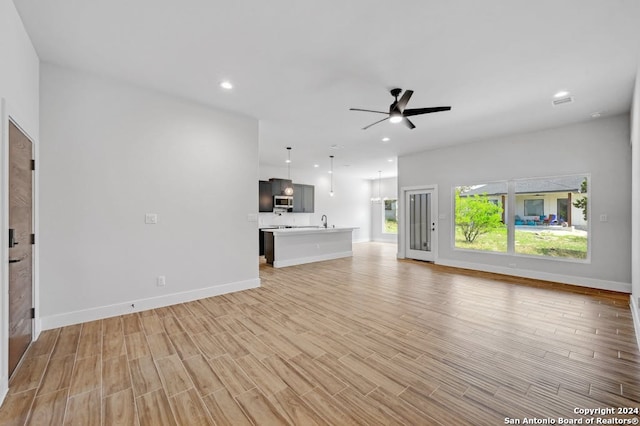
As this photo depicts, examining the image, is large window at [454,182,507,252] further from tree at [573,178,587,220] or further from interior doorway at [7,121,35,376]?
interior doorway at [7,121,35,376]

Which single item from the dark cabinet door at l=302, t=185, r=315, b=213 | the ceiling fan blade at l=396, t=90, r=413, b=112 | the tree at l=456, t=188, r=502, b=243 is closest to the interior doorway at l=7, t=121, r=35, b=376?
the ceiling fan blade at l=396, t=90, r=413, b=112

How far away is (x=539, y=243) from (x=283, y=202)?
6804mm

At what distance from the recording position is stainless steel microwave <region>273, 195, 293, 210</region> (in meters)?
8.89

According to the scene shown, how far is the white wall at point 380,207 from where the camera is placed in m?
11.9

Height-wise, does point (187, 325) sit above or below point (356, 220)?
below

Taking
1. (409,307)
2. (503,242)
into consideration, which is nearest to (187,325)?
(409,307)

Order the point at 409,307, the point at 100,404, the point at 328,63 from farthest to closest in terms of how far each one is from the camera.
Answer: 1. the point at 409,307
2. the point at 328,63
3. the point at 100,404

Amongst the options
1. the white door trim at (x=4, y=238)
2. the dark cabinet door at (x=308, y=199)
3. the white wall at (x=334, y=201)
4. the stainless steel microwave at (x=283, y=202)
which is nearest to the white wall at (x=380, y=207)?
the white wall at (x=334, y=201)

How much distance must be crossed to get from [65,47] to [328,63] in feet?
8.82

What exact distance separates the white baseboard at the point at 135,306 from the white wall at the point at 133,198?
12 mm

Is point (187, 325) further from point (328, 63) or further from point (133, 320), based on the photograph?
point (328, 63)

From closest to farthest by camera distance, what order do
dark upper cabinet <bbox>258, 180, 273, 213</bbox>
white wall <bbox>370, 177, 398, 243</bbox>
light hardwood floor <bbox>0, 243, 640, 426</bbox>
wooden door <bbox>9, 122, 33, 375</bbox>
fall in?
light hardwood floor <bbox>0, 243, 640, 426</bbox>
wooden door <bbox>9, 122, 33, 375</bbox>
dark upper cabinet <bbox>258, 180, 273, 213</bbox>
white wall <bbox>370, 177, 398, 243</bbox>

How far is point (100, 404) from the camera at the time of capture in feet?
5.96

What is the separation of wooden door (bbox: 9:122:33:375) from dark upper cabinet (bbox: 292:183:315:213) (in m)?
7.29
